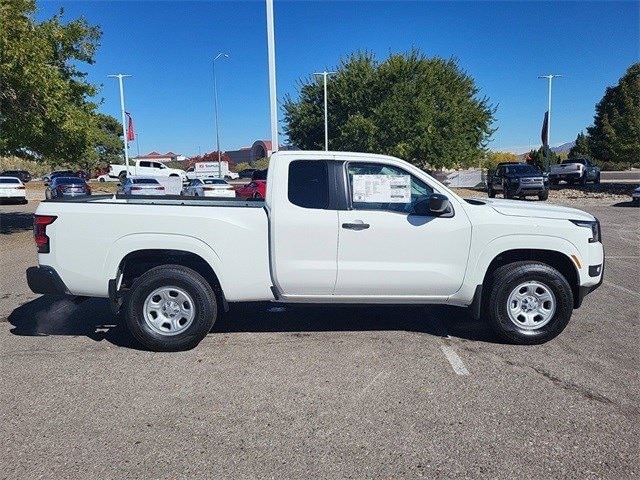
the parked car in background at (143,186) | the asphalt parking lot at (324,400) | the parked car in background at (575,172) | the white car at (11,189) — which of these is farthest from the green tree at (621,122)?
the white car at (11,189)

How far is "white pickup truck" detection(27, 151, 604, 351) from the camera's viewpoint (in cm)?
445

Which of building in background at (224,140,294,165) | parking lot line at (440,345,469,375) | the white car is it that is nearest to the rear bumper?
parking lot line at (440,345,469,375)

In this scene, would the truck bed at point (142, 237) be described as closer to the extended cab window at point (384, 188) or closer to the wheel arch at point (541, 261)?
the extended cab window at point (384, 188)

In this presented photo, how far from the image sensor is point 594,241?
15.3 ft

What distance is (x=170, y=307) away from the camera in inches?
180

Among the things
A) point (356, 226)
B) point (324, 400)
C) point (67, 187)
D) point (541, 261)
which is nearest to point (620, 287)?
point (541, 261)

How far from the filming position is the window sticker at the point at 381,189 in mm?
4602

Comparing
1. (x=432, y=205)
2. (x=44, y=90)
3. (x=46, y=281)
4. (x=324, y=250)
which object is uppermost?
(x=44, y=90)

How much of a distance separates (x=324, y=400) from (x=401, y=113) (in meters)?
29.6

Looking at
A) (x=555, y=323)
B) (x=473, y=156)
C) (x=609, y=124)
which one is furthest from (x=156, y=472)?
(x=609, y=124)

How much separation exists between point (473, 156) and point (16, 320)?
32.2 metres

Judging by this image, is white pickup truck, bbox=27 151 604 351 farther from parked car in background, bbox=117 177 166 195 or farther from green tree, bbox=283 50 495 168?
green tree, bbox=283 50 495 168

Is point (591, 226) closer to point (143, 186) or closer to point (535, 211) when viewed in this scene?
point (535, 211)

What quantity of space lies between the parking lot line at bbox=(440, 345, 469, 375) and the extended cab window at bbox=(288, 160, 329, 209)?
1804mm
